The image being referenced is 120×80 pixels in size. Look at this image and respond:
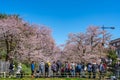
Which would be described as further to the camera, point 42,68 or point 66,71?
point 66,71

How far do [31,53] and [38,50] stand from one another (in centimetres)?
412

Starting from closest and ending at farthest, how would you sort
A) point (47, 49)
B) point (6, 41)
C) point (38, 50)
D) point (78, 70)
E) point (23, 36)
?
point (78, 70), point (6, 41), point (23, 36), point (38, 50), point (47, 49)

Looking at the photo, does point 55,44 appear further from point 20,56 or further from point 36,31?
point 20,56


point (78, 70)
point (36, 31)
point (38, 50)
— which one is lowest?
point (78, 70)

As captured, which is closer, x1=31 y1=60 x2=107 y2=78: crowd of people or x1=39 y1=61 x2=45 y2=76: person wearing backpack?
x1=31 y1=60 x2=107 y2=78: crowd of people

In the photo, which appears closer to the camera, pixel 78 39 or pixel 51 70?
pixel 51 70

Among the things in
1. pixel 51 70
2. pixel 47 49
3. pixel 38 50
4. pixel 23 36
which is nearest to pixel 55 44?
pixel 47 49

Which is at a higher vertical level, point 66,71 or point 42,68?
point 42,68

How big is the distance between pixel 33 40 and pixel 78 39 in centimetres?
2014

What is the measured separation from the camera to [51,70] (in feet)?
138

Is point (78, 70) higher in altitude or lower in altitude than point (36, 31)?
lower

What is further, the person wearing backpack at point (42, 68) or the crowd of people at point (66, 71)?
the person wearing backpack at point (42, 68)

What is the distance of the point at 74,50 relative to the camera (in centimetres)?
8138

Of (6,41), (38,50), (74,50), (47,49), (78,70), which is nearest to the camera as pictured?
(78,70)
